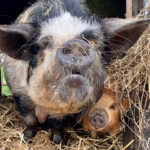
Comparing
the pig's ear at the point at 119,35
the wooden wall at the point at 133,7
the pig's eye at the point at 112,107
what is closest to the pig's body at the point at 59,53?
the pig's ear at the point at 119,35

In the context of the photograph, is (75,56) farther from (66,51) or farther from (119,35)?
(119,35)

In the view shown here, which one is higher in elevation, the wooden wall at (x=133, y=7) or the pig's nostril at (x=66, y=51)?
the pig's nostril at (x=66, y=51)

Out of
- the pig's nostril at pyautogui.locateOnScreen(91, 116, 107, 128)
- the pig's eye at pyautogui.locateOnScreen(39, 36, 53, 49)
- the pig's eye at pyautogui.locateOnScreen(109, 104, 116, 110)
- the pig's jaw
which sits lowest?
the pig's nostril at pyautogui.locateOnScreen(91, 116, 107, 128)

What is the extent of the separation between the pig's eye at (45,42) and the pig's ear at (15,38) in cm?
15

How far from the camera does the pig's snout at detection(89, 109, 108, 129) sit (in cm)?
342

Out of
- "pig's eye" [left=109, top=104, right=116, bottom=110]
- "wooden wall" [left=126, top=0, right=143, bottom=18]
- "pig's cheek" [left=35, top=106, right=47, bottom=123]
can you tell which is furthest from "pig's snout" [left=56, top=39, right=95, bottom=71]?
"wooden wall" [left=126, top=0, right=143, bottom=18]

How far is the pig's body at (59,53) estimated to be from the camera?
288 cm

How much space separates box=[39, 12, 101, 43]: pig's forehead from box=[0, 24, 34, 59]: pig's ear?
123 mm

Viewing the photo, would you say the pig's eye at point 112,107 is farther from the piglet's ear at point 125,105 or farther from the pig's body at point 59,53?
the pig's body at point 59,53

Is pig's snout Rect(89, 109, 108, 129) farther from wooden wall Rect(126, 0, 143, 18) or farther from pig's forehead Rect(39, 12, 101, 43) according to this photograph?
wooden wall Rect(126, 0, 143, 18)

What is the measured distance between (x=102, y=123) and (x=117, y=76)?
1.59 feet

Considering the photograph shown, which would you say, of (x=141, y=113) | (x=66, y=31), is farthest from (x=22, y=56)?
(x=141, y=113)

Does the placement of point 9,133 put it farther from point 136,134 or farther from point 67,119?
point 136,134

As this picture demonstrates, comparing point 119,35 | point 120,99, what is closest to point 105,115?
point 120,99
